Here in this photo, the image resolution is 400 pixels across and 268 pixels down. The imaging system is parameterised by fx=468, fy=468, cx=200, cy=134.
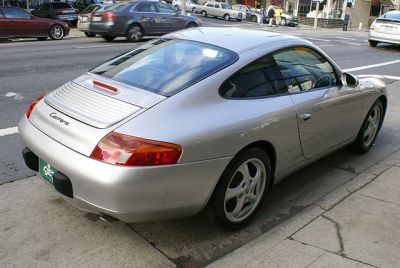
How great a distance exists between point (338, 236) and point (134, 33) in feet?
49.0

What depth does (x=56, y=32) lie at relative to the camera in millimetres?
18359

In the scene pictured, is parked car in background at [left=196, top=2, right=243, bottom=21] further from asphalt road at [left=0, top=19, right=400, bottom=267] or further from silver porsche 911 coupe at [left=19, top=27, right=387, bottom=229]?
silver porsche 911 coupe at [left=19, top=27, right=387, bottom=229]

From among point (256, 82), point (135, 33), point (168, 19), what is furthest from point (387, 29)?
point (256, 82)

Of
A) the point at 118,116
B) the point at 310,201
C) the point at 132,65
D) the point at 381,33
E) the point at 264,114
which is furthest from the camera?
the point at 381,33

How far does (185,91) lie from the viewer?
333 centimetres

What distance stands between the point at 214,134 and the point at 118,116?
654 mm

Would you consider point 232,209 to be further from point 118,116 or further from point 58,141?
point 58,141

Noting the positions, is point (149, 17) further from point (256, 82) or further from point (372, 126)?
point (256, 82)

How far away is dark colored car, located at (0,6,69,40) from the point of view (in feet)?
55.1

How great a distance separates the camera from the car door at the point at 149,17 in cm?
1728

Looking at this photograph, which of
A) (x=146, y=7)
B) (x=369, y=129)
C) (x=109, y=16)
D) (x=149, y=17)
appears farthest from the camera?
(x=146, y=7)

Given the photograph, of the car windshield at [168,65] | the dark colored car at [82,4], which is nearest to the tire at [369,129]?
the car windshield at [168,65]

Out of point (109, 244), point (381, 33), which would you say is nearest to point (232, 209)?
point (109, 244)

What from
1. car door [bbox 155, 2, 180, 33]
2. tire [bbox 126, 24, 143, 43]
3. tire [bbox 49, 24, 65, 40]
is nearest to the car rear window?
tire [bbox 49, 24, 65, 40]
